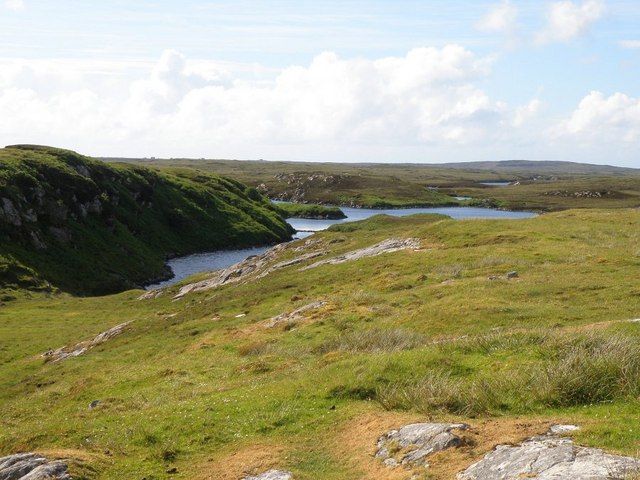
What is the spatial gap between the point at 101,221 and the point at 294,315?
3203 inches

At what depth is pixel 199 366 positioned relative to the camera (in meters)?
33.3

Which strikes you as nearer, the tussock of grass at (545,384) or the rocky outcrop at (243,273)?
the tussock of grass at (545,384)

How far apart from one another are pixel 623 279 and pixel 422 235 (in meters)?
28.7

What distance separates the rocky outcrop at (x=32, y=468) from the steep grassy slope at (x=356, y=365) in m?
0.61

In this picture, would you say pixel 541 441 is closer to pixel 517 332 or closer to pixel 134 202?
pixel 517 332

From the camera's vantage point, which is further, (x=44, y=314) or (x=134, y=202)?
(x=134, y=202)

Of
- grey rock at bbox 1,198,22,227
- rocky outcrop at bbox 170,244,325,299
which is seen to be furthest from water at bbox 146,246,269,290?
rocky outcrop at bbox 170,244,325,299

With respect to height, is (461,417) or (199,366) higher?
(461,417)

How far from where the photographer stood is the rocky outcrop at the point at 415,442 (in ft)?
51.0

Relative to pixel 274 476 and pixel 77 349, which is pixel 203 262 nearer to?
pixel 77 349

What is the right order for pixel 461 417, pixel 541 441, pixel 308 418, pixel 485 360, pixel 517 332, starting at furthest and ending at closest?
pixel 517 332 < pixel 485 360 < pixel 308 418 < pixel 461 417 < pixel 541 441

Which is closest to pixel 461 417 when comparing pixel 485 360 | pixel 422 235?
pixel 485 360

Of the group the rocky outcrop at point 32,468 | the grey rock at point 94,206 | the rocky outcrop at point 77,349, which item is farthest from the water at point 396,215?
the rocky outcrop at point 32,468

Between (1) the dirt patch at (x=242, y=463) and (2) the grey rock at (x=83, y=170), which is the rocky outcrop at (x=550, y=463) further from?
(2) the grey rock at (x=83, y=170)
